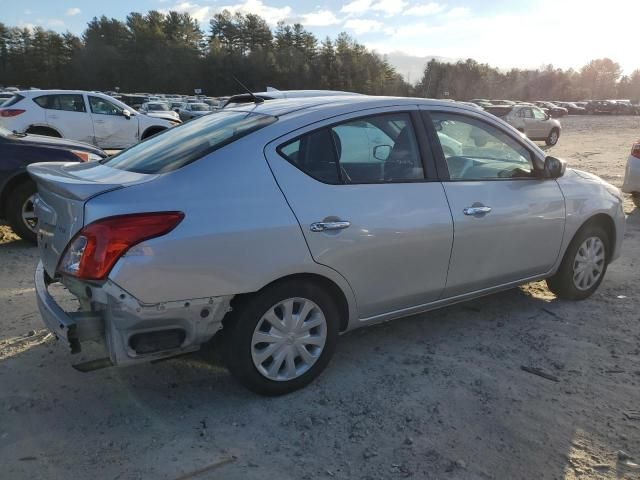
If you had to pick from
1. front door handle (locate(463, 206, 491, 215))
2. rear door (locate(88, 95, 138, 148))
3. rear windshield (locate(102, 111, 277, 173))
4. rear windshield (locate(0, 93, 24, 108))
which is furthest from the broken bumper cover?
rear windshield (locate(0, 93, 24, 108))

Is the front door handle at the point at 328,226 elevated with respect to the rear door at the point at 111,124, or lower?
lower

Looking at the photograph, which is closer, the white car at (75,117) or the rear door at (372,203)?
the rear door at (372,203)

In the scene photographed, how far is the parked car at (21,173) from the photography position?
18.8 ft

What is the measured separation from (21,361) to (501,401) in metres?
2.96

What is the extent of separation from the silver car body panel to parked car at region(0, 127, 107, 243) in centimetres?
273

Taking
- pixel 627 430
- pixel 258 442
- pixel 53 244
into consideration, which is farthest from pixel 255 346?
pixel 627 430

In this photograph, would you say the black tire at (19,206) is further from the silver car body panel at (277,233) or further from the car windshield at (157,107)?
the car windshield at (157,107)

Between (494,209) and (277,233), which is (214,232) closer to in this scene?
(277,233)

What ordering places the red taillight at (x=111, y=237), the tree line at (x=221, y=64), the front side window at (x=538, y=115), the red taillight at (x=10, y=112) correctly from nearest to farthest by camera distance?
1. the red taillight at (x=111, y=237)
2. the red taillight at (x=10, y=112)
3. the front side window at (x=538, y=115)
4. the tree line at (x=221, y=64)

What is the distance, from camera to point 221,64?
87.8 m

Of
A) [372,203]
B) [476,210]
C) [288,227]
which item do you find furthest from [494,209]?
[288,227]

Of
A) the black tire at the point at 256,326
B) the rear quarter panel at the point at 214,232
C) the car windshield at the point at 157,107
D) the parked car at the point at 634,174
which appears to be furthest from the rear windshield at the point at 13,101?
the car windshield at the point at 157,107

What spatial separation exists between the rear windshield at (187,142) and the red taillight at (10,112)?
9.92 meters

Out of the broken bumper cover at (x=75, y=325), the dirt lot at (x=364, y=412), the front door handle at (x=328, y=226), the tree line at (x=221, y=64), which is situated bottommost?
the dirt lot at (x=364, y=412)
